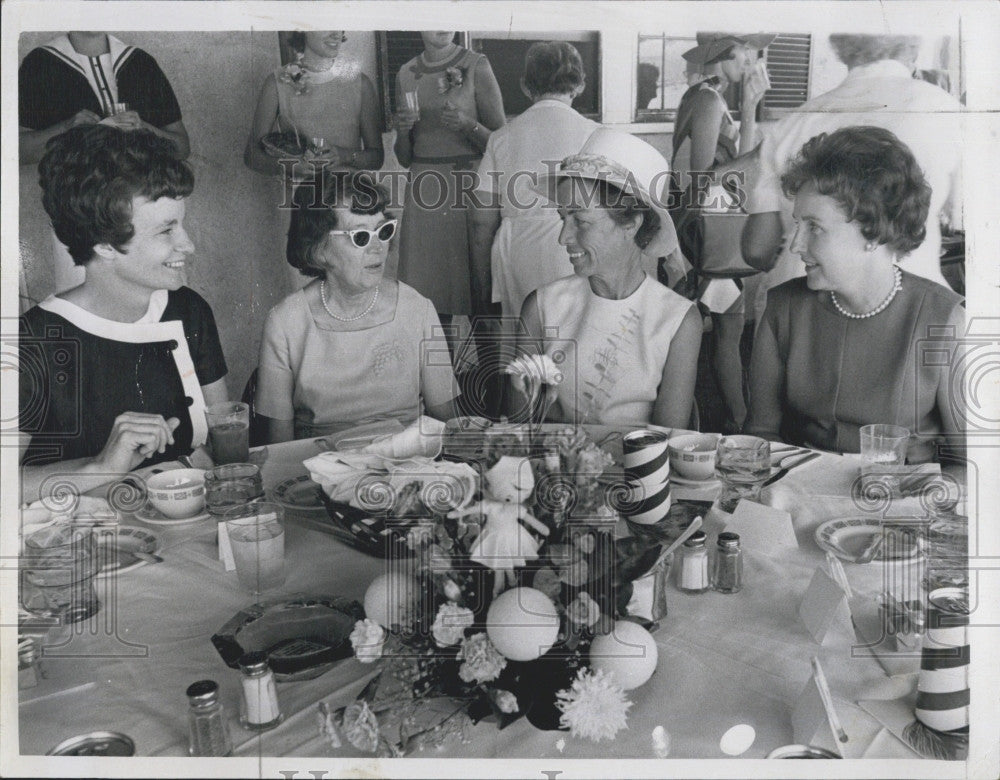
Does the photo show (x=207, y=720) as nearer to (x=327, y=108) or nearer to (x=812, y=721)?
(x=812, y=721)

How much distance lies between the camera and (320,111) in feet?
6.39

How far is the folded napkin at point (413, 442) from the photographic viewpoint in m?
1.93

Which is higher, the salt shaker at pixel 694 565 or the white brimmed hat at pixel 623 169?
the white brimmed hat at pixel 623 169

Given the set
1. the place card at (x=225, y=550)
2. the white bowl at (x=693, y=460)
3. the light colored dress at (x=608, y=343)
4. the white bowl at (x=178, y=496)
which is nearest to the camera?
the place card at (x=225, y=550)

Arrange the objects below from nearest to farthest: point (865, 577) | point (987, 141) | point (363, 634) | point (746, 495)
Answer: point (363, 634) < point (865, 577) < point (746, 495) < point (987, 141)

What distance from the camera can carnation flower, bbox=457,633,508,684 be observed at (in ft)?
4.70

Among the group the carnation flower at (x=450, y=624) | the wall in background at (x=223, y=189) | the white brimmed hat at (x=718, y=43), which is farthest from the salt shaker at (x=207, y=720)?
the white brimmed hat at (x=718, y=43)

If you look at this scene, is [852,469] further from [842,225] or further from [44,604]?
[44,604]

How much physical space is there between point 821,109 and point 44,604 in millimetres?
2122

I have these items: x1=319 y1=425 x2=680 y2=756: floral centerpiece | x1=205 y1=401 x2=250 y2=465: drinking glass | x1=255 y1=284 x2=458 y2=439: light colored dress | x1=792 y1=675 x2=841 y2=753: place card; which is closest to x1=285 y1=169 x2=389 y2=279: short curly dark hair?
x1=255 y1=284 x2=458 y2=439: light colored dress

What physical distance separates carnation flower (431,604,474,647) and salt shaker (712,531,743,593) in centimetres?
49

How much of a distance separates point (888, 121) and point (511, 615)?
1.43 m

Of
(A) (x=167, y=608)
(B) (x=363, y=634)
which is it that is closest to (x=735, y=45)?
(B) (x=363, y=634)

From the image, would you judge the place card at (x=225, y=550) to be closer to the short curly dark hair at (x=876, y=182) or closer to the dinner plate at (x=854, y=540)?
the dinner plate at (x=854, y=540)
